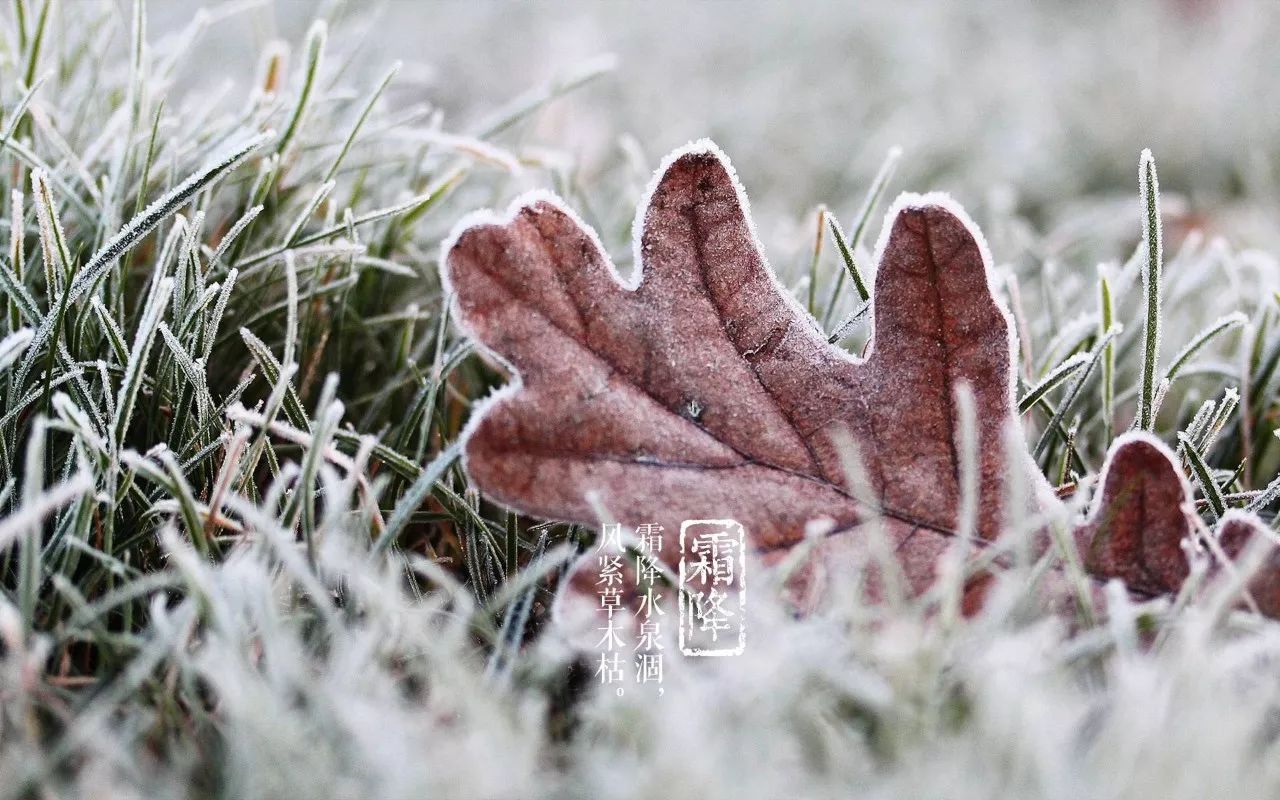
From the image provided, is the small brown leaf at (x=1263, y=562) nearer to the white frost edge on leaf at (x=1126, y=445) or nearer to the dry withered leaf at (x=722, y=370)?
the white frost edge on leaf at (x=1126, y=445)

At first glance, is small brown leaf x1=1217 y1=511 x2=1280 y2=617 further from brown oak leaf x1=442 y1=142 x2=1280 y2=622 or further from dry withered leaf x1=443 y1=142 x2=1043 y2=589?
dry withered leaf x1=443 y1=142 x2=1043 y2=589

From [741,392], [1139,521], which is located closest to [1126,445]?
[1139,521]

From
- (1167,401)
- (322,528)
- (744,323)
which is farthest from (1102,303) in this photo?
(322,528)

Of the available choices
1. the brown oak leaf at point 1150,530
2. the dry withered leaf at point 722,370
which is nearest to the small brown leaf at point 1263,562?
the brown oak leaf at point 1150,530

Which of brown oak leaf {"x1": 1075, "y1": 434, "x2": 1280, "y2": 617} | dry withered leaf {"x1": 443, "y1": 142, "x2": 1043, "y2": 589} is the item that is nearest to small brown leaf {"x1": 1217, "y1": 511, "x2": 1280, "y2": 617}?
brown oak leaf {"x1": 1075, "y1": 434, "x2": 1280, "y2": 617}

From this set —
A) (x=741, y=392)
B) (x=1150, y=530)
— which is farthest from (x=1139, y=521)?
(x=741, y=392)

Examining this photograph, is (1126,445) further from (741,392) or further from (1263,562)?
(741,392)

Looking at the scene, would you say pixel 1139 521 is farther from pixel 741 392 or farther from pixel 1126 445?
pixel 741 392
